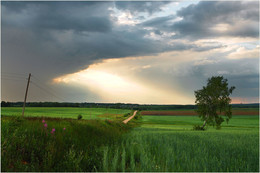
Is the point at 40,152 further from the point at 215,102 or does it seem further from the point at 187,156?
the point at 215,102

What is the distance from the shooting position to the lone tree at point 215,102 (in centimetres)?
4528

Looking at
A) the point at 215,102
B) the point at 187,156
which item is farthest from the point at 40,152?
the point at 215,102

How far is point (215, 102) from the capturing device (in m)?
45.5

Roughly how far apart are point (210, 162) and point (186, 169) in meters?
1.09

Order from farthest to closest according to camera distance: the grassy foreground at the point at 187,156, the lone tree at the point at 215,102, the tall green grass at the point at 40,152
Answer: the lone tree at the point at 215,102 < the tall green grass at the point at 40,152 < the grassy foreground at the point at 187,156

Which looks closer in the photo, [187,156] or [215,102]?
[187,156]

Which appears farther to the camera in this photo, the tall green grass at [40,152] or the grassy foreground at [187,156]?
the tall green grass at [40,152]

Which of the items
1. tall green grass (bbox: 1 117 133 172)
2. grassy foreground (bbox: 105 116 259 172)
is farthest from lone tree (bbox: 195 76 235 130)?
tall green grass (bbox: 1 117 133 172)

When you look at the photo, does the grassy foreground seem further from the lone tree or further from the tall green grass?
the lone tree

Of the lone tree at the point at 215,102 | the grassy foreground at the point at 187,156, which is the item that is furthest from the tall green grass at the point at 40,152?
the lone tree at the point at 215,102

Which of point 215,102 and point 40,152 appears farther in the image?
point 215,102

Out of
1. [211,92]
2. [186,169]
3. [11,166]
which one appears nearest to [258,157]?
[186,169]

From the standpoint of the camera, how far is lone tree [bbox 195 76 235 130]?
4528 cm

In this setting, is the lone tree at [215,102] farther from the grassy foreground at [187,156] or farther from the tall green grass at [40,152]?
the tall green grass at [40,152]
